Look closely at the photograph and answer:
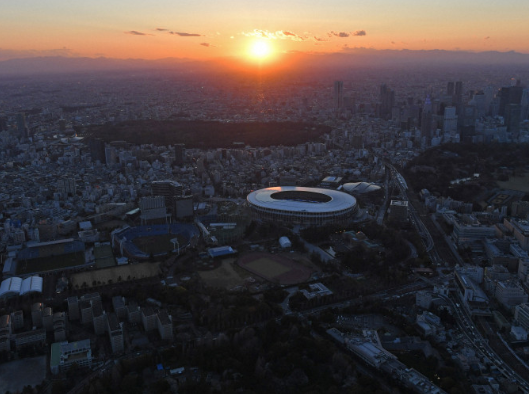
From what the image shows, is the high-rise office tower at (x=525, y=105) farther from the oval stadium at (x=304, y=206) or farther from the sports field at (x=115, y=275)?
the sports field at (x=115, y=275)

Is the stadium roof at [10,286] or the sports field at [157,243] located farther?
the sports field at [157,243]

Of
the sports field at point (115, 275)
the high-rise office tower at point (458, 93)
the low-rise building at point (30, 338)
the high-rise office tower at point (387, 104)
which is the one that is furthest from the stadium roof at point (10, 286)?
the high-rise office tower at point (458, 93)

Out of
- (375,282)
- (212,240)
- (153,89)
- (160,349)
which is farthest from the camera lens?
(153,89)

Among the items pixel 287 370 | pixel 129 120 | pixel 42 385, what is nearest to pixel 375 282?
pixel 287 370

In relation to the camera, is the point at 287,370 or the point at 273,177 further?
the point at 273,177

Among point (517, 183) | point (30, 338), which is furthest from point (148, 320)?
point (517, 183)

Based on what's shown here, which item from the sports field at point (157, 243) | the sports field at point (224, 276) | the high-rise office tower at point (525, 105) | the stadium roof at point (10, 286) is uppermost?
the high-rise office tower at point (525, 105)

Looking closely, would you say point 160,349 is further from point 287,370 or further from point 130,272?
point 130,272

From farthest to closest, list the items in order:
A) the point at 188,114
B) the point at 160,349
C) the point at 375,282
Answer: the point at 188,114 → the point at 375,282 → the point at 160,349
